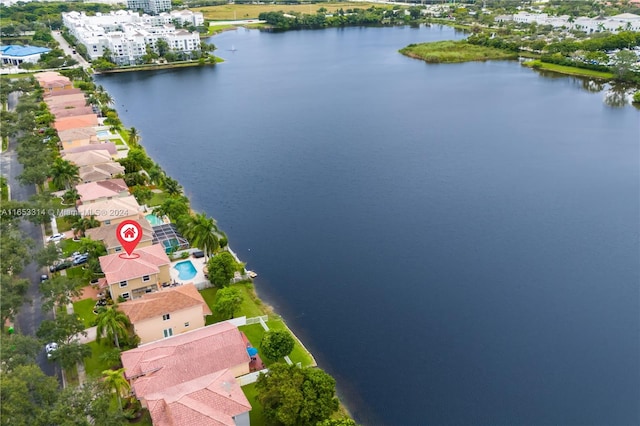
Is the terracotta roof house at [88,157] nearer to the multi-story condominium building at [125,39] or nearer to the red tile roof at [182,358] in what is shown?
the red tile roof at [182,358]

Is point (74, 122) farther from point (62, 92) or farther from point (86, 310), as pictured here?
point (86, 310)

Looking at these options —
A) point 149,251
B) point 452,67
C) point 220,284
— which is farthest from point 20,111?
point 452,67

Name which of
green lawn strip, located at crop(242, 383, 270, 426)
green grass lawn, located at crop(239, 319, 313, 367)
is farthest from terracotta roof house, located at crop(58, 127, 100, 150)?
green lawn strip, located at crop(242, 383, 270, 426)

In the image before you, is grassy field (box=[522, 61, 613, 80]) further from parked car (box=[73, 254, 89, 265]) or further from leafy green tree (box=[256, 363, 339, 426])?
parked car (box=[73, 254, 89, 265])

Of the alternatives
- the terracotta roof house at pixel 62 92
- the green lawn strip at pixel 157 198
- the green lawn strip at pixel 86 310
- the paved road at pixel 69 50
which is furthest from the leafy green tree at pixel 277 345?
the paved road at pixel 69 50

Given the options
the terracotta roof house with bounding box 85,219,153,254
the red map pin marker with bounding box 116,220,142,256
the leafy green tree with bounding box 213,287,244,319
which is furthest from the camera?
the terracotta roof house with bounding box 85,219,153,254
